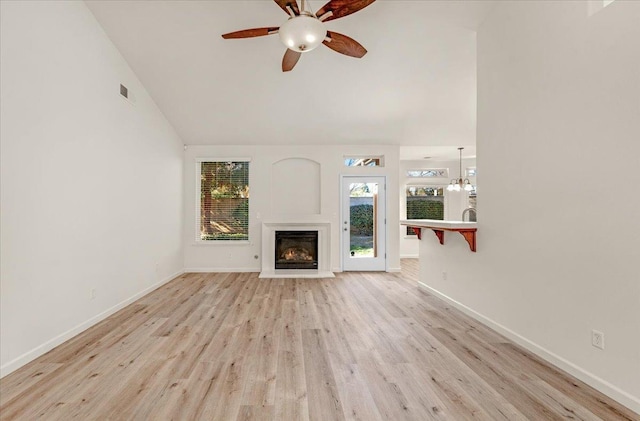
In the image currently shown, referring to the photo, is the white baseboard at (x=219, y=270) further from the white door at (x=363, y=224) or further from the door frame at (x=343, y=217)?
the white door at (x=363, y=224)

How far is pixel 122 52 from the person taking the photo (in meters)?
3.89

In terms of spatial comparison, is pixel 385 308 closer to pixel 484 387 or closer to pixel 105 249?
pixel 484 387

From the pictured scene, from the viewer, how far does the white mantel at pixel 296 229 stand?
5914mm

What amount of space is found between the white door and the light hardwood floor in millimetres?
2424

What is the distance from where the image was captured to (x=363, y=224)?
6195 mm

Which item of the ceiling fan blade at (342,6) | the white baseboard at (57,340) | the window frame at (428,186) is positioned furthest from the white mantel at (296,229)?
the ceiling fan blade at (342,6)

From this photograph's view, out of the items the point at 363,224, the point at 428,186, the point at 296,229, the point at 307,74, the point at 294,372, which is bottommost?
the point at 294,372

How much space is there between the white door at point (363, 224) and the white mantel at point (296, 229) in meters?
0.36

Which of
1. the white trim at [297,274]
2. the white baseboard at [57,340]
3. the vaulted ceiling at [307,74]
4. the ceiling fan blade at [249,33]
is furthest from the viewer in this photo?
the white trim at [297,274]

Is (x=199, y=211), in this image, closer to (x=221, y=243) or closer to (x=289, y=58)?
(x=221, y=243)

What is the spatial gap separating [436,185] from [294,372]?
7.19 metres

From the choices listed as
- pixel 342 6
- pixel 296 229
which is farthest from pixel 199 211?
pixel 342 6

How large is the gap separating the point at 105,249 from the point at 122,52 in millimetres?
2575

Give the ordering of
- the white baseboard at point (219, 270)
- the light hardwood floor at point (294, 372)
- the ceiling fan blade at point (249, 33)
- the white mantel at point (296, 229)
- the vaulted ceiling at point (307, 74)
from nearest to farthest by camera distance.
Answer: the light hardwood floor at point (294, 372)
the ceiling fan blade at point (249, 33)
the vaulted ceiling at point (307, 74)
the white mantel at point (296, 229)
the white baseboard at point (219, 270)
